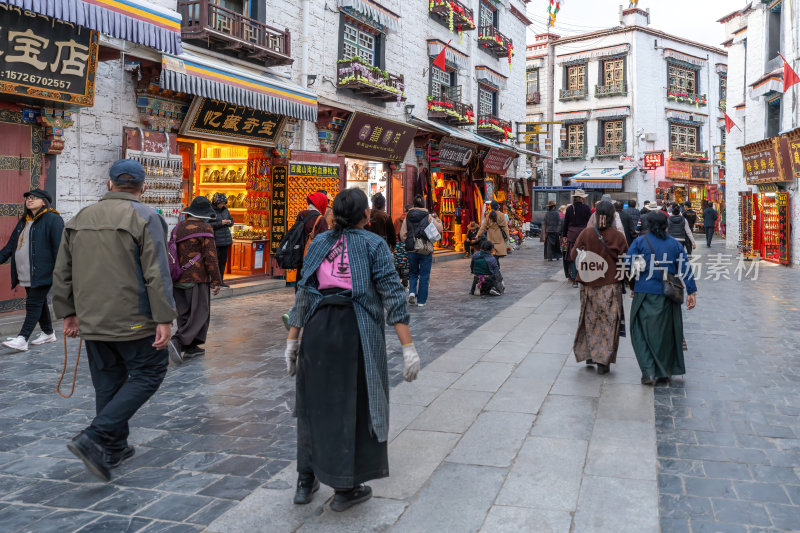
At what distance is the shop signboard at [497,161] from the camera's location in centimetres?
2295

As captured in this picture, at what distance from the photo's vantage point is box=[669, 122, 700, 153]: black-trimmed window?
3488cm

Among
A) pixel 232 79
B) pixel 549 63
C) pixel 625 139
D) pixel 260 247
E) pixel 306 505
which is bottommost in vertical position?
pixel 306 505

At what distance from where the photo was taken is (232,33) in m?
11.2

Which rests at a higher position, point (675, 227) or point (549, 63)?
Result: point (549, 63)

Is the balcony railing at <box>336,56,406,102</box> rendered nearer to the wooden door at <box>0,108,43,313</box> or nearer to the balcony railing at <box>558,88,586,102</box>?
the wooden door at <box>0,108,43,313</box>

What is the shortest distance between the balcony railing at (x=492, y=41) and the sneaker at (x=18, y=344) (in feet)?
60.9

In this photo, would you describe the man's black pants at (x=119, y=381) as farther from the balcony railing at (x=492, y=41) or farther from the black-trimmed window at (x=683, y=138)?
the black-trimmed window at (x=683, y=138)

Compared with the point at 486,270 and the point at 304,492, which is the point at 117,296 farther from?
the point at 486,270

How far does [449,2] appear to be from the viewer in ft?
63.7

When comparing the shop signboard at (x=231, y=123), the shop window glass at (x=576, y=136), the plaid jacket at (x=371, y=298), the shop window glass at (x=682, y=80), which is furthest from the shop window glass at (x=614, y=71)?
the plaid jacket at (x=371, y=298)

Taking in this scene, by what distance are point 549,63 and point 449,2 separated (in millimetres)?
17818

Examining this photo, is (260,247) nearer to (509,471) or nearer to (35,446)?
(35,446)

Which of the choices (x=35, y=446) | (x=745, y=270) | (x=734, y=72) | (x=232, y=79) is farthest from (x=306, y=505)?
(x=734, y=72)

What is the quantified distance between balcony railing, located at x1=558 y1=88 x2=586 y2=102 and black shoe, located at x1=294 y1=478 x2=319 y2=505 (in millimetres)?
34307
